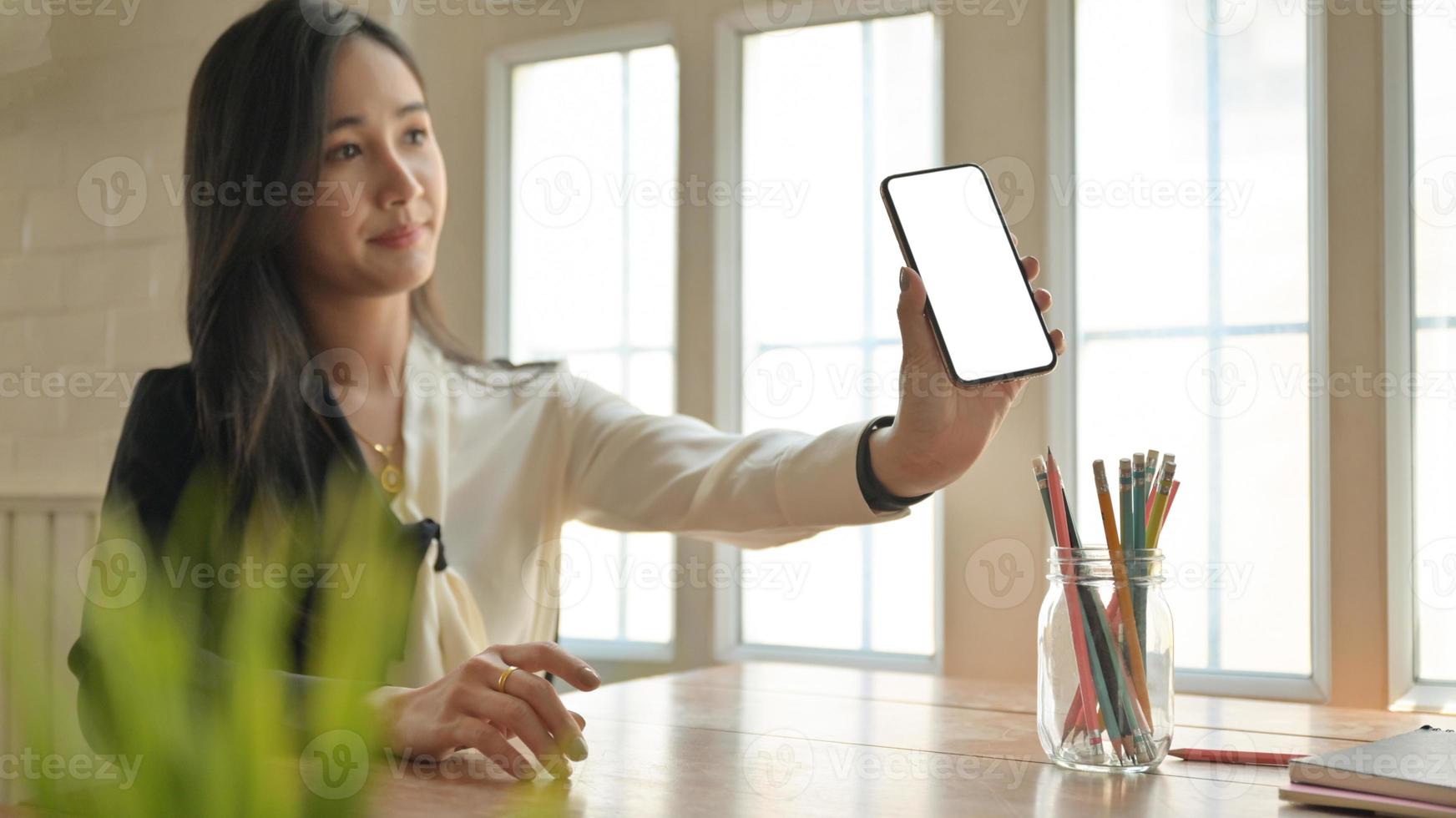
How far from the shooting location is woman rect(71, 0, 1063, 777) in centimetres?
126

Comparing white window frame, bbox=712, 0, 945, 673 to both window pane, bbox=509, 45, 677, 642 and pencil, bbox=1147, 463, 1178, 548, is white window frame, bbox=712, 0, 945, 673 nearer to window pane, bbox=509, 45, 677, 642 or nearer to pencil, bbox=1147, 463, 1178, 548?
window pane, bbox=509, 45, 677, 642

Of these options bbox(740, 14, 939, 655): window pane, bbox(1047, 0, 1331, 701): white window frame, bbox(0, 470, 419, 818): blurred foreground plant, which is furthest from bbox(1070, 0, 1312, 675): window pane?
bbox(0, 470, 419, 818): blurred foreground plant

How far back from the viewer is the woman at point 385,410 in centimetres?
126

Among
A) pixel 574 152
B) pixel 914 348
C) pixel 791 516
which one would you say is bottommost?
pixel 791 516

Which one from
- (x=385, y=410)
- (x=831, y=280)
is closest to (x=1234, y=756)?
(x=385, y=410)

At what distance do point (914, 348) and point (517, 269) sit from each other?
5.88ft

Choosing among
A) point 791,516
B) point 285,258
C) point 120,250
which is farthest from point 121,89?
point 791,516

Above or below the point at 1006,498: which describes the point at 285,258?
above

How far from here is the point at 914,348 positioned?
3.16ft

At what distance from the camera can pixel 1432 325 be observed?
72.7 inches

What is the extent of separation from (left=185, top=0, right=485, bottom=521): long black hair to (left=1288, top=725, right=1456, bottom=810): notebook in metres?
0.99

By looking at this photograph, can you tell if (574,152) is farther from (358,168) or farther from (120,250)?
(358,168)

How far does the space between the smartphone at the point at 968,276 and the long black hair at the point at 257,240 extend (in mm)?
701

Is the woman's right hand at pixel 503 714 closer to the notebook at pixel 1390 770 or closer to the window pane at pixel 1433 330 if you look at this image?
the notebook at pixel 1390 770
